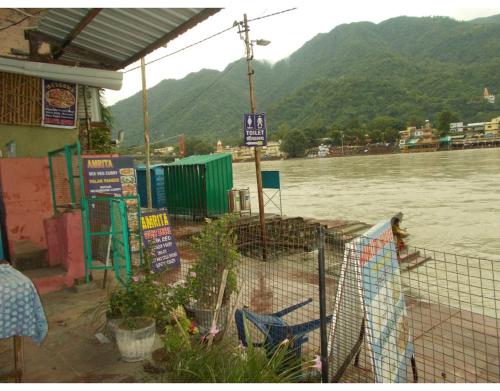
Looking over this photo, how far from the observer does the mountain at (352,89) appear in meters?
87.6

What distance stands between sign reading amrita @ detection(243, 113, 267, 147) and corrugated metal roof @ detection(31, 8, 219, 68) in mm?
3826

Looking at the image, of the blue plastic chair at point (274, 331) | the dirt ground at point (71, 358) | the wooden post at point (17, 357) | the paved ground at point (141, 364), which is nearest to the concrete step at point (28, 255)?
the paved ground at point (141, 364)

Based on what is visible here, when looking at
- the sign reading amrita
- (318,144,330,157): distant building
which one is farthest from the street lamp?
(318,144,330,157): distant building

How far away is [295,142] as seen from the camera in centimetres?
9119

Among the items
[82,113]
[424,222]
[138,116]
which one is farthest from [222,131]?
[82,113]

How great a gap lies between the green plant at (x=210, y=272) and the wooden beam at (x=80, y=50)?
385cm

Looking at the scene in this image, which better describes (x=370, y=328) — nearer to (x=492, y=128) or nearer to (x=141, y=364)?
(x=141, y=364)

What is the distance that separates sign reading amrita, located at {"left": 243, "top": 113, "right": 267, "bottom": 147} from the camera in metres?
9.96

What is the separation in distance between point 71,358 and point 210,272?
1547 millimetres

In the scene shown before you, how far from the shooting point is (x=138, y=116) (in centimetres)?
7662

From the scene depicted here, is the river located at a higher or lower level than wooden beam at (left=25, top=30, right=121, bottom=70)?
lower

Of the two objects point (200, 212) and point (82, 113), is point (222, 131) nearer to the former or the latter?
point (200, 212)

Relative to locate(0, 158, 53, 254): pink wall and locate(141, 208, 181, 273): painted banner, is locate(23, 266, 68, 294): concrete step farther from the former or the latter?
locate(141, 208, 181, 273): painted banner

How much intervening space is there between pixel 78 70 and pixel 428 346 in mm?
6136
